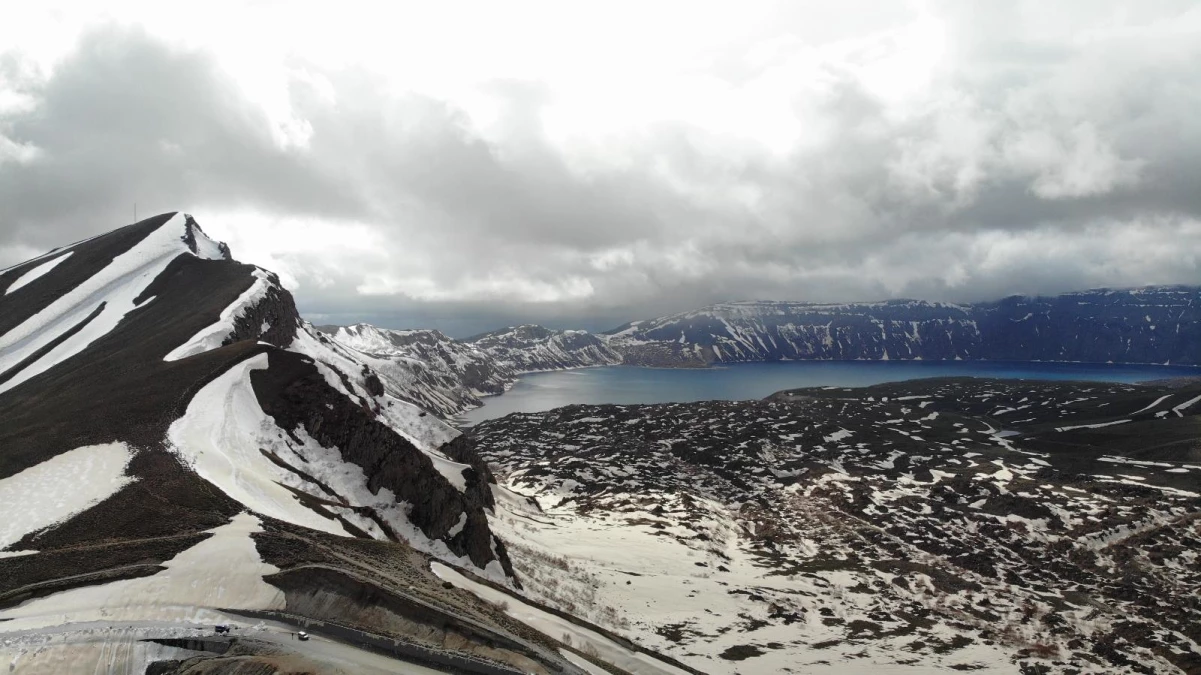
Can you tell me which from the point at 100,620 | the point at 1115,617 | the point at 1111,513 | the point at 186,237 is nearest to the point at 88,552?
the point at 100,620

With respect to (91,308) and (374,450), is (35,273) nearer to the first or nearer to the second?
(91,308)

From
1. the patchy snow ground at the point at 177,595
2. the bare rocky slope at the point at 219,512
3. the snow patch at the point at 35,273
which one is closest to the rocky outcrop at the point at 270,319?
the bare rocky slope at the point at 219,512

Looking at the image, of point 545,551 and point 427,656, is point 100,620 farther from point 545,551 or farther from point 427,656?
point 545,551

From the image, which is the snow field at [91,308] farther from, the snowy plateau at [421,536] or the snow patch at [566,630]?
the snow patch at [566,630]

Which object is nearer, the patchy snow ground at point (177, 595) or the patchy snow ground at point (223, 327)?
the patchy snow ground at point (177, 595)

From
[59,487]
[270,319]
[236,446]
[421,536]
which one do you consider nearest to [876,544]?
[421,536]
